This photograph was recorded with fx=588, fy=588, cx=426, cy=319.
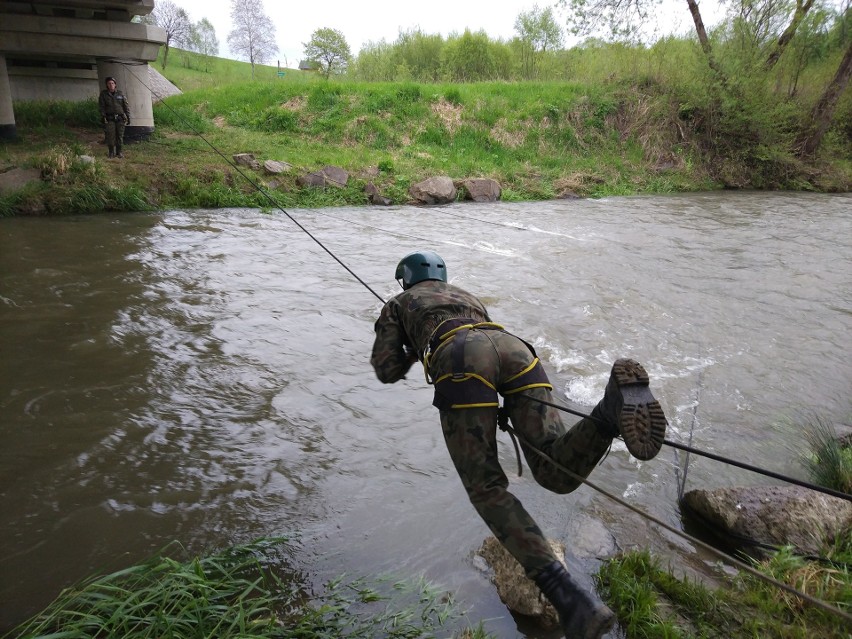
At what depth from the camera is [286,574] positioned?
327cm

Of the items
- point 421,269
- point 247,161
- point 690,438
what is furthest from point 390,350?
point 247,161

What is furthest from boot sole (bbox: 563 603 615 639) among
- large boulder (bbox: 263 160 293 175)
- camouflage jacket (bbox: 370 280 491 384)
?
large boulder (bbox: 263 160 293 175)

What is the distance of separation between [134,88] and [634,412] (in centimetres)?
1861

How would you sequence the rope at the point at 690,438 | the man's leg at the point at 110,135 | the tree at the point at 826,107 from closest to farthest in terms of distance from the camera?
the rope at the point at 690,438 → the man's leg at the point at 110,135 → the tree at the point at 826,107

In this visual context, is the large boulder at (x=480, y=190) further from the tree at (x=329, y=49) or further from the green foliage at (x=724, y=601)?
the tree at (x=329, y=49)

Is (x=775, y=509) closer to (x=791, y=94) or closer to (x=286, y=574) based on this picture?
(x=286, y=574)

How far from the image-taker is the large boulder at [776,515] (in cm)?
357

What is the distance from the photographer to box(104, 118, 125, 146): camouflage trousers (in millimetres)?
14617

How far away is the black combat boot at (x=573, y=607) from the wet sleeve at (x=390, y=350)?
4.68 feet

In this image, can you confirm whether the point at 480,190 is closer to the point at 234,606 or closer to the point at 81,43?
the point at 81,43

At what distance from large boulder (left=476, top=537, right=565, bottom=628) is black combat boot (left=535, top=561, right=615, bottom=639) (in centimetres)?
35

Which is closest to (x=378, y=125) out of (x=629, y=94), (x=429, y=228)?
(x=429, y=228)

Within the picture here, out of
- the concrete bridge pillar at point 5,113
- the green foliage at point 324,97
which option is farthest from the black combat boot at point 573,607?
the green foliage at point 324,97

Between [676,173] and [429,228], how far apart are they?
13863 millimetres
